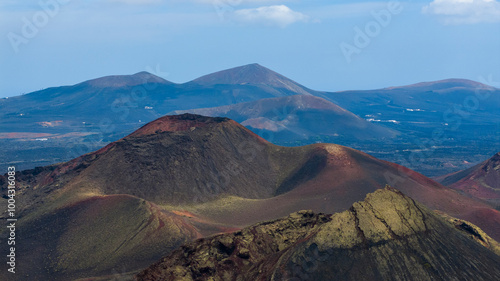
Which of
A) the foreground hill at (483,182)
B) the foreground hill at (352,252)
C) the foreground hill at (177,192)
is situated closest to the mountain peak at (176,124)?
the foreground hill at (177,192)

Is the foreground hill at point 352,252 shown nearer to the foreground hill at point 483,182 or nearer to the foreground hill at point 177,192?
the foreground hill at point 177,192

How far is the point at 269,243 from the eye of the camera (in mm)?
41219

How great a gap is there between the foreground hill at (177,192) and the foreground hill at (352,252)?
12.6 m

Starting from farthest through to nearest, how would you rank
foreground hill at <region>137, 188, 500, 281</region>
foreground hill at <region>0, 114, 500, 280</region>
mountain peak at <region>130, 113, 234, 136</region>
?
1. mountain peak at <region>130, 113, 234, 136</region>
2. foreground hill at <region>0, 114, 500, 280</region>
3. foreground hill at <region>137, 188, 500, 281</region>

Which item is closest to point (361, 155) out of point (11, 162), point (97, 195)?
point (97, 195)

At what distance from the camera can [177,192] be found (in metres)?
72.0

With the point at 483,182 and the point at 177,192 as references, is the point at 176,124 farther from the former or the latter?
the point at 483,182

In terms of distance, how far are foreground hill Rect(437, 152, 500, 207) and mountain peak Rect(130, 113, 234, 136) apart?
176ft

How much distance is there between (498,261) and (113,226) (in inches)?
1610

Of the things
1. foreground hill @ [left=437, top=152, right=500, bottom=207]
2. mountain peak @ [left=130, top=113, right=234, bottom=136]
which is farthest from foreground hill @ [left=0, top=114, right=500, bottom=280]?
foreground hill @ [left=437, top=152, right=500, bottom=207]

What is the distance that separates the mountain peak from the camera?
293ft

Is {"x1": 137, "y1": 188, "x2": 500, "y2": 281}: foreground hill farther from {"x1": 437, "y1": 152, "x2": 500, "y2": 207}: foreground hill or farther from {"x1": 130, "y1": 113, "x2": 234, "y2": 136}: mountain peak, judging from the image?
{"x1": 437, "y1": 152, "x2": 500, "y2": 207}: foreground hill

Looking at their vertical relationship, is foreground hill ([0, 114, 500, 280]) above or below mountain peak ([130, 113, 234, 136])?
below

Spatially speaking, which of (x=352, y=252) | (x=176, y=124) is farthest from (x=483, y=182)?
(x=352, y=252)
